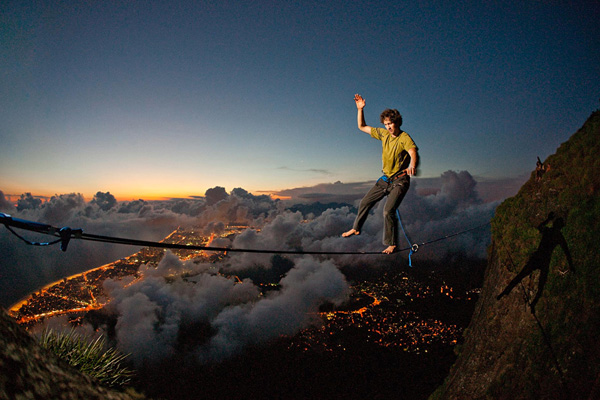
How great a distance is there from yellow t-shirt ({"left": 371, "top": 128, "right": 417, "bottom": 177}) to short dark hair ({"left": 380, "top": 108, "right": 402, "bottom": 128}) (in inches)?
12.8

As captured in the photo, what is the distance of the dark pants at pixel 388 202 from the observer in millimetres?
7152

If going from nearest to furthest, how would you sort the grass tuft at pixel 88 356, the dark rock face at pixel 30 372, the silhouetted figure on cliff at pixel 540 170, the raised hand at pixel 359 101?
the dark rock face at pixel 30 372 → the grass tuft at pixel 88 356 → the raised hand at pixel 359 101 → the silhouetted figure on cliff at pixel 540 170

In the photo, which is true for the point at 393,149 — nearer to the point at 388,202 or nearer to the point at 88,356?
the point at 388,202

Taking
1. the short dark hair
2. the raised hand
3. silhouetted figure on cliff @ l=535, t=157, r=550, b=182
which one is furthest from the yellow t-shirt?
silhouetted figure on cliff @ l=535, t=157, r=550, b=182

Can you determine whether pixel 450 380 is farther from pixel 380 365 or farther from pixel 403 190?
pixel 380 365

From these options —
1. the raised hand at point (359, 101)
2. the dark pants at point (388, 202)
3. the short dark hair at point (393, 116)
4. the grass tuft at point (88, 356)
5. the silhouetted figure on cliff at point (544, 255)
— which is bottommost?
the grass tuft at point (88, 356)

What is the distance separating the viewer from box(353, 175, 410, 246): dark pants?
23.5 feet

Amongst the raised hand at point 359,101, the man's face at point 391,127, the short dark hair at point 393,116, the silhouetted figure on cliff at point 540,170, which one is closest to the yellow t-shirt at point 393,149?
the man's face at point 391,127

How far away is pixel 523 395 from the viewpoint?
29.6 feet

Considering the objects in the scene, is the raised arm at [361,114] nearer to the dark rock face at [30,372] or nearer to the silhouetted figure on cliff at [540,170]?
the dark rock face at [30,372]

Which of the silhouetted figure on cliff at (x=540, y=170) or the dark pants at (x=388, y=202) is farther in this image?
the silhouetted figure on cliff at (x=540, y=170)

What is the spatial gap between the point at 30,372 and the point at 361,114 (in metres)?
8.23

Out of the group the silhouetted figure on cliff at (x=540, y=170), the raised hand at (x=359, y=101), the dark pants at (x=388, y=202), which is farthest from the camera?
the silhouetted figure on cliff at (x=540, y=170)

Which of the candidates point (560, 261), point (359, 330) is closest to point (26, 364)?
point (560, 261)
